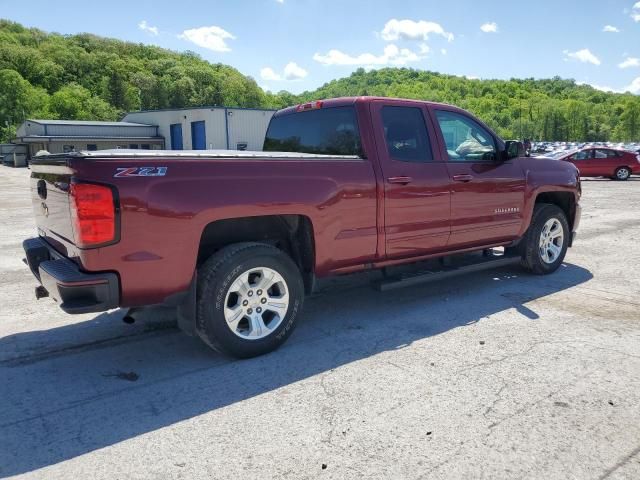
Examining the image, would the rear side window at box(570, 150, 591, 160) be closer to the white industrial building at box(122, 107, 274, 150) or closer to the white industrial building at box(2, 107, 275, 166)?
the white industrial building at box(122, 107, 274, 150)

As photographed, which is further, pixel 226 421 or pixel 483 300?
pixel 483 300

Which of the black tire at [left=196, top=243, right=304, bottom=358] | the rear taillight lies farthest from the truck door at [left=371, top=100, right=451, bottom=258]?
the rear taillight

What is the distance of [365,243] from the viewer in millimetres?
4340

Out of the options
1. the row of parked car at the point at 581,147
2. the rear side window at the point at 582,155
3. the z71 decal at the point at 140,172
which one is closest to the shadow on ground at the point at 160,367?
the z71 decal at the point at 140,172

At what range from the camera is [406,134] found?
15.6ft

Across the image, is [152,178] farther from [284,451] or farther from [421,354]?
[421,354]

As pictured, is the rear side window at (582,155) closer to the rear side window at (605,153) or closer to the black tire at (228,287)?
the rear side window at (605,153)

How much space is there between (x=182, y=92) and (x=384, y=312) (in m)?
115

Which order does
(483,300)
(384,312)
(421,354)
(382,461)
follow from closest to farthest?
(382,461) → (421,354) → (384,312) → (483,300)

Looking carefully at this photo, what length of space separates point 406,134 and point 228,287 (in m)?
2.28

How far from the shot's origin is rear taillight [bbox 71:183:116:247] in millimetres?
3076

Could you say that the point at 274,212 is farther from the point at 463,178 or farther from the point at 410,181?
the point at 463,178

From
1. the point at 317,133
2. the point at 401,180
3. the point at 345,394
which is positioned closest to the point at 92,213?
the point at 345,394

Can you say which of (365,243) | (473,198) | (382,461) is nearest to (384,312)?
(365,243)
